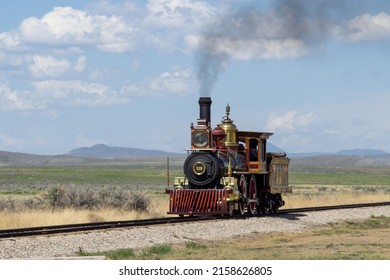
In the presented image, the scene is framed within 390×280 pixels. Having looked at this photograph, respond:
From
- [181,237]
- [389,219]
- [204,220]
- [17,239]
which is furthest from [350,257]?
[389,219]

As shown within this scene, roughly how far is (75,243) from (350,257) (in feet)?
23.3

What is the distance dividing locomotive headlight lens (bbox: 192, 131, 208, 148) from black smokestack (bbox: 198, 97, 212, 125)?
18.9 inches

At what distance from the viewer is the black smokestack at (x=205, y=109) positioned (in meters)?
32.8

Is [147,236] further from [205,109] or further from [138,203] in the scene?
[138,203]

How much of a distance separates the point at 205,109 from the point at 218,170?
7.81 ft

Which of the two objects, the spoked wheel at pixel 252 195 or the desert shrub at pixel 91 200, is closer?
the spoked wheel at pixel 252 195

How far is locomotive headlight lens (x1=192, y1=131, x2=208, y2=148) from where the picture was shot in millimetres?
32781

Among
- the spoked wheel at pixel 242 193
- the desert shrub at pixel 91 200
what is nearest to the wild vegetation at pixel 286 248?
the spoked wheel at pixel 242 193

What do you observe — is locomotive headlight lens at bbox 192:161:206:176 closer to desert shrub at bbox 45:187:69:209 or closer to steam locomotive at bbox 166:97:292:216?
steam locomotive at bbox 166:97:292:216

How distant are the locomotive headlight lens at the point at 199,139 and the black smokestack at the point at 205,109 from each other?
48 cm

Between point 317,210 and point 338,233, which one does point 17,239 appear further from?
point 317,210

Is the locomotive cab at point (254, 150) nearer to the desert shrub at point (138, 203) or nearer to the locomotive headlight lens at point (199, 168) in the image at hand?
the locomotive headlight lens at point (199, 168)

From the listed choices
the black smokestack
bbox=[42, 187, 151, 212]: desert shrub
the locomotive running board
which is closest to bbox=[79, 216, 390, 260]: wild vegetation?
the locomotive running board

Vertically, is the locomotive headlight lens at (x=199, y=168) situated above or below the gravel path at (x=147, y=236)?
above
